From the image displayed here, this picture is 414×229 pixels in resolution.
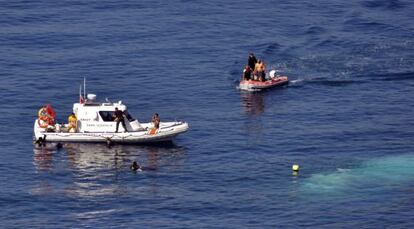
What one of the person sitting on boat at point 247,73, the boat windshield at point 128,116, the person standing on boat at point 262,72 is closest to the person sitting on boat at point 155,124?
the boat windshield at point 128,116

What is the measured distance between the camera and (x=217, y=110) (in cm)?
11406

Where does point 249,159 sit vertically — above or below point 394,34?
below

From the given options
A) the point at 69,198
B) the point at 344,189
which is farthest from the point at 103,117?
the point at 344,189

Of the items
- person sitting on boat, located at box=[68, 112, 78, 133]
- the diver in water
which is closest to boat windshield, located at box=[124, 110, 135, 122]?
person sitting on boat, located at box=[68, 112, 78, 133]

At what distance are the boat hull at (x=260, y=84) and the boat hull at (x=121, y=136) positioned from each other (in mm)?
16907

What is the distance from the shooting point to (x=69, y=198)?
9125 cm

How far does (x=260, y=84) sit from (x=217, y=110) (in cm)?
779

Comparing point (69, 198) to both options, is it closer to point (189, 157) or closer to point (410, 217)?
point (189, 157)

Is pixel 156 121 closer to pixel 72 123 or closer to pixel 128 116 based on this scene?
pixel 128 116

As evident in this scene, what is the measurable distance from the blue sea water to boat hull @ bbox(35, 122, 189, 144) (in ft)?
2.45

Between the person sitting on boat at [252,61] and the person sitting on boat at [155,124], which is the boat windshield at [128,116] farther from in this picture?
the person sitting on boat at [252,61]

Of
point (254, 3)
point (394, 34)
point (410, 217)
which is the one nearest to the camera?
point (410, 217)

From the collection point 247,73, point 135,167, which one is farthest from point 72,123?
point 247,73

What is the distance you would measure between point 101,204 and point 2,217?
7404mm
